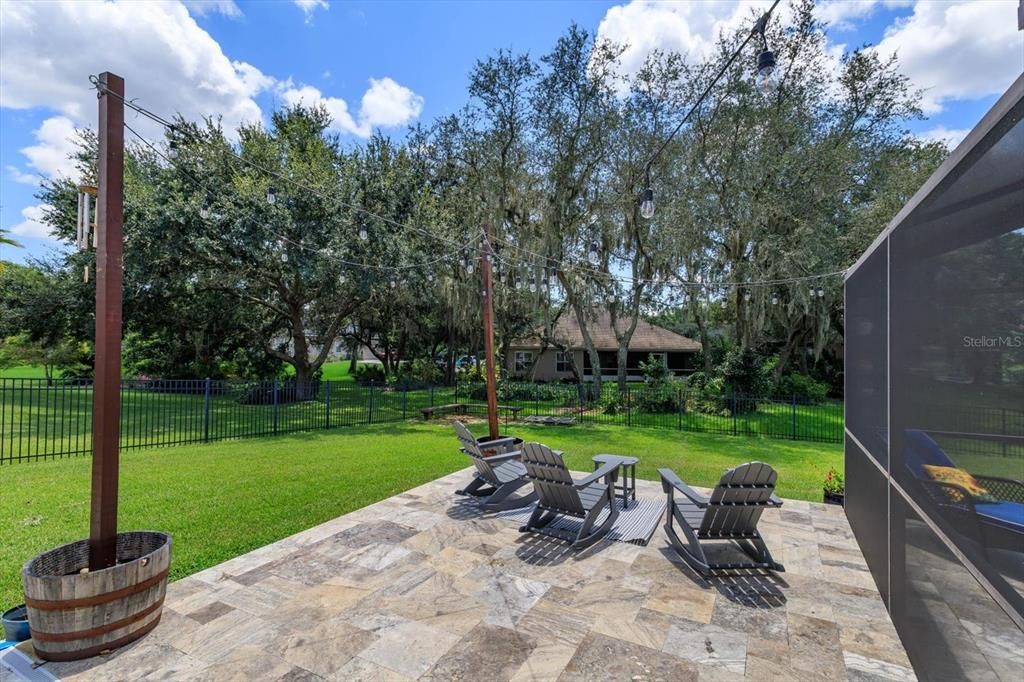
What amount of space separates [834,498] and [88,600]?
6.95 m

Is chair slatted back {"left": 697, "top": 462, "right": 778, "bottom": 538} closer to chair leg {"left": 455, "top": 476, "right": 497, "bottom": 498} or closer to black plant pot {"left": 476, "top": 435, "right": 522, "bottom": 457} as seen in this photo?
chair leg {"left": 455, "top": 476, "right": 497, "bottom": 498}

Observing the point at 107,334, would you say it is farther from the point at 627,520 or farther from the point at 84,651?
the point at 627,520

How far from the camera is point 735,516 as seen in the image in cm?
376

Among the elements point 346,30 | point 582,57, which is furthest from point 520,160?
point 346,30

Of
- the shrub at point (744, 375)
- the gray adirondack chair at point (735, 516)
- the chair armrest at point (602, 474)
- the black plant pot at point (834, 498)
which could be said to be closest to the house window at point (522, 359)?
the shrub at point (744, 375)

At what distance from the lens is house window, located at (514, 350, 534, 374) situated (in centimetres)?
2878

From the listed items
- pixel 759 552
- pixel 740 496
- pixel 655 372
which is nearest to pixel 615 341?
pixel 655 372

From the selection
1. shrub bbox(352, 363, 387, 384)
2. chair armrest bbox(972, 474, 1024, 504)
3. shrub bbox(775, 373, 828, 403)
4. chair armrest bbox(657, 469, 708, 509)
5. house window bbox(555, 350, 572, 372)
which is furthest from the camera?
shrub bbox(352, 363, 387, 384)

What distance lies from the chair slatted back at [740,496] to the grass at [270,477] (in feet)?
9.85

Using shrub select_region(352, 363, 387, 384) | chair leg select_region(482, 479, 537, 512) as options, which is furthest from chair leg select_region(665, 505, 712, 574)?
shrub select_region(352, 363, 387, 384)

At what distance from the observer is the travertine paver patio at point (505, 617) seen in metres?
2.51

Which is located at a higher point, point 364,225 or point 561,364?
point 364,225

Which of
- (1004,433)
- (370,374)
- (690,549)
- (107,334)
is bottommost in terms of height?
(690,549)

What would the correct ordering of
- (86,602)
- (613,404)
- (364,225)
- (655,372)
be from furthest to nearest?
(655,372) < (613,404) < (364,225) < (86,602)
